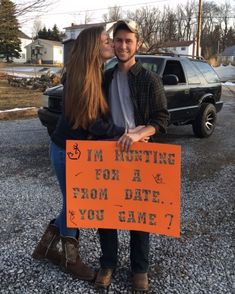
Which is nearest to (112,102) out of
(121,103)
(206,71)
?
(121,103)

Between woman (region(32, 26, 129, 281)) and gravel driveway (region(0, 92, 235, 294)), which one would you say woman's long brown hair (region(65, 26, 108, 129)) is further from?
gravel driveway (region(0, 92, 235, 294))

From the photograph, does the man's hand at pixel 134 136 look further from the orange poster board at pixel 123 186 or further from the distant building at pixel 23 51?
the distant building at pixel 23 51

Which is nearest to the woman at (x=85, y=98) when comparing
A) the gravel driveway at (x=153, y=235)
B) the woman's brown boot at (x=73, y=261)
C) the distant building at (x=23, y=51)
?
the woman's brown boot at (x=73, y=261)

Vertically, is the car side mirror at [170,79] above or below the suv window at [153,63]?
below

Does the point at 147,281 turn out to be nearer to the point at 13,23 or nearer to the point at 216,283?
the point at 216,283

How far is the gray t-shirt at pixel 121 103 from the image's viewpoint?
257cm

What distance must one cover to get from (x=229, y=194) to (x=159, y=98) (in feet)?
9.33

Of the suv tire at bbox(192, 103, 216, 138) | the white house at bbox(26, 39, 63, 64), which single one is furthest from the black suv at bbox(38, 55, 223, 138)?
the white house at bbox(26, 39, 63, 64)

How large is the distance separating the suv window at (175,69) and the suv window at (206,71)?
0.68m

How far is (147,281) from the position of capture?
2.85 metres

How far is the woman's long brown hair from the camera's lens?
7.95 feet

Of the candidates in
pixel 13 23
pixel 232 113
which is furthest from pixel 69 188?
pixel 13 23

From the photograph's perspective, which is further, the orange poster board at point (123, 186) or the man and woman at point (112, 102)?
the orange poster board at point (123, 186)

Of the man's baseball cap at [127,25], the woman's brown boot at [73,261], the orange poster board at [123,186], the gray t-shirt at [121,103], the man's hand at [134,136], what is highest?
the man's baseball cap at [127,25]
